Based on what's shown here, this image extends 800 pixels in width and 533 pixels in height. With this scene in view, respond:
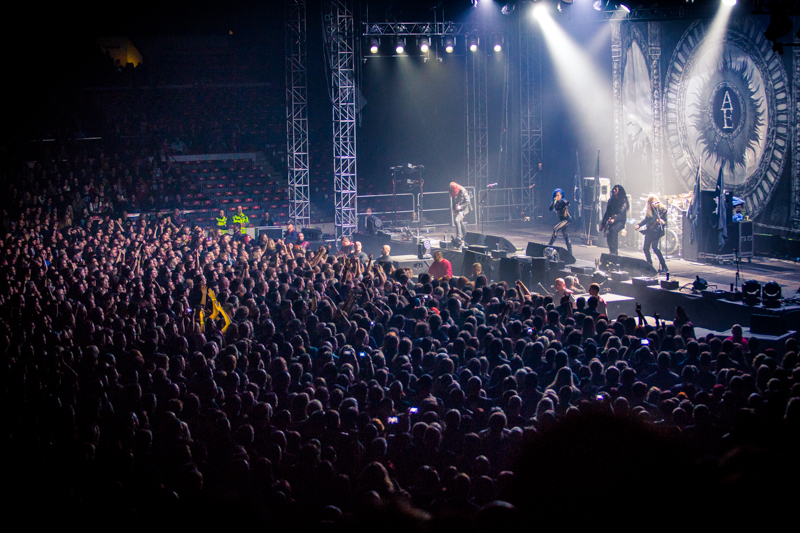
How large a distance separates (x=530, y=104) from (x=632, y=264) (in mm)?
14034

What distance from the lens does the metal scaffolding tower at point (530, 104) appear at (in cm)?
2554

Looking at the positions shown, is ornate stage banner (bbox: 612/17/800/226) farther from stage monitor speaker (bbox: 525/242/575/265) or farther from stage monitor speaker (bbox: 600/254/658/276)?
stage monitor speaker (bbox: 525/242/575/265)

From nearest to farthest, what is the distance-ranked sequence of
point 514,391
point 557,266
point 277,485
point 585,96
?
point 277,485
point 514,391
point 557,266
point 585,96

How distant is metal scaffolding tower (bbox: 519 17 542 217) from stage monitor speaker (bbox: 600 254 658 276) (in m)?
11.4

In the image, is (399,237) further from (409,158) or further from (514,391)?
(514,391)

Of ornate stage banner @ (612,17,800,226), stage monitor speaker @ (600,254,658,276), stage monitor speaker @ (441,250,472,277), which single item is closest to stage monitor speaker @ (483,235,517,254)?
stage monitor speaker @ (441,250,472,277)

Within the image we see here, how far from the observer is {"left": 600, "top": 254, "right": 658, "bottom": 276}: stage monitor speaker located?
14.0 m

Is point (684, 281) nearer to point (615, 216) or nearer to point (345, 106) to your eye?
point (615, 216)

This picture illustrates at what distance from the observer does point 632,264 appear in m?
14.4

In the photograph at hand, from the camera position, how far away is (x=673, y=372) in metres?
7.03

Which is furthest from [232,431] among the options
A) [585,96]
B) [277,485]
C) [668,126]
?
[585,96]

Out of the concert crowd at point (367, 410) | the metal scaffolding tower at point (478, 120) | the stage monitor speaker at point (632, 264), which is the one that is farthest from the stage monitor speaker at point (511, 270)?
the metal scaffolding tower at point (478, 120)

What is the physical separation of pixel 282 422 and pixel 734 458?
4.00m

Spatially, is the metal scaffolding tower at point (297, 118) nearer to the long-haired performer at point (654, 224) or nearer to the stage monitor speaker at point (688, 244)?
the long-haired performer at point (654, 224)
